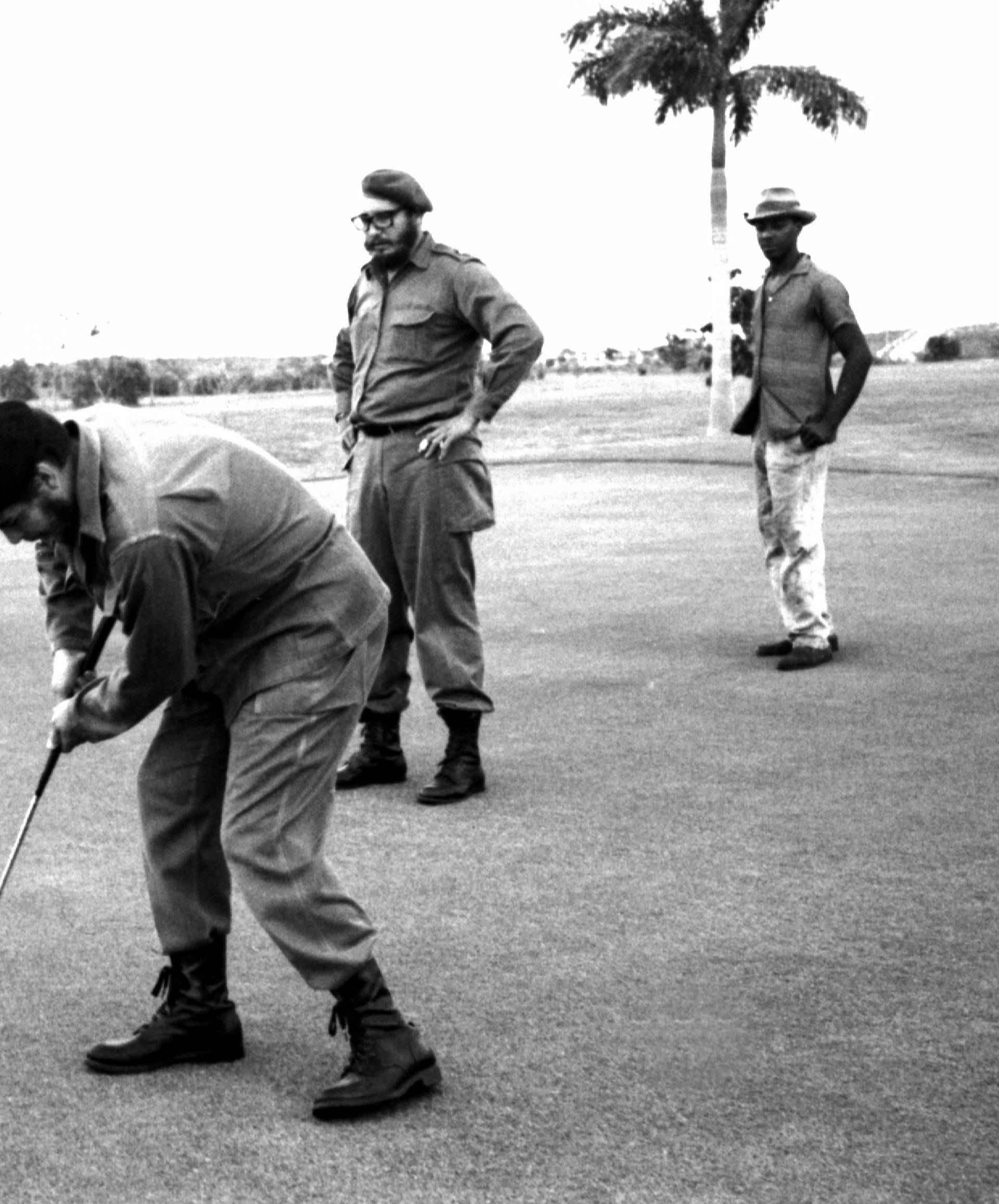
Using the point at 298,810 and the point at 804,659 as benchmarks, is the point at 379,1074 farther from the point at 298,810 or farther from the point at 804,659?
the point at 804,659

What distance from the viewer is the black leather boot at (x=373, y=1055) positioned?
14.2 ft

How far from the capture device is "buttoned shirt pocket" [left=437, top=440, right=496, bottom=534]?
24.2 ft

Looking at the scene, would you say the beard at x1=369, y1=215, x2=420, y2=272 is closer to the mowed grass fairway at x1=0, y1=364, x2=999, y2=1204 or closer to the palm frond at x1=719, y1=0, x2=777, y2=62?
the mowed grass fairway at x1=0, y1=364, x2=999, y2=1204

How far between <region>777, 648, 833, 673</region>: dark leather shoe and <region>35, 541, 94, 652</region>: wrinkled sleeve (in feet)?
18.5

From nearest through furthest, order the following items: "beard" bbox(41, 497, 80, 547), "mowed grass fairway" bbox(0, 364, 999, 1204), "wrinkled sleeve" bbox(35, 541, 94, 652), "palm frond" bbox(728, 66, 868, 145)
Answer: "beard" bbox(41, 497, 80, 547), "mowed grass fairway" bbox(0, 364, 999, 1204), "wrinkled sleeve" bbox(35, 541, 94, 652), "palm frond" bbox(728, 66, 868, 145)

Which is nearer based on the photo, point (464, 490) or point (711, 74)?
point (464, 490)

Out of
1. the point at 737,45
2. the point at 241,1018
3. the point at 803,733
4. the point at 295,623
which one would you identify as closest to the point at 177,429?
the point at 295,623

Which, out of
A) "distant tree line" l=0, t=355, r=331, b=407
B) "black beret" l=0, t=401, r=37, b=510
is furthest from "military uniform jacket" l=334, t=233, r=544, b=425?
"distant tree line" l=0, t=355, r=331, b=407

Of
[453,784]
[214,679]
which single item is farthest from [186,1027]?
[453,784]

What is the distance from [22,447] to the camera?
3775 millimetres

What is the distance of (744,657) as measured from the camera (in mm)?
10320

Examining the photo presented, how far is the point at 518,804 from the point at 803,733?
1597 millimetres

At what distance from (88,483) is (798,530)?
253 inches

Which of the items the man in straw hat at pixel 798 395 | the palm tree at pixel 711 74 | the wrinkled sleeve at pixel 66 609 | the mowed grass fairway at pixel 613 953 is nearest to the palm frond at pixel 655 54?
the palm tree at pixel 711 74
